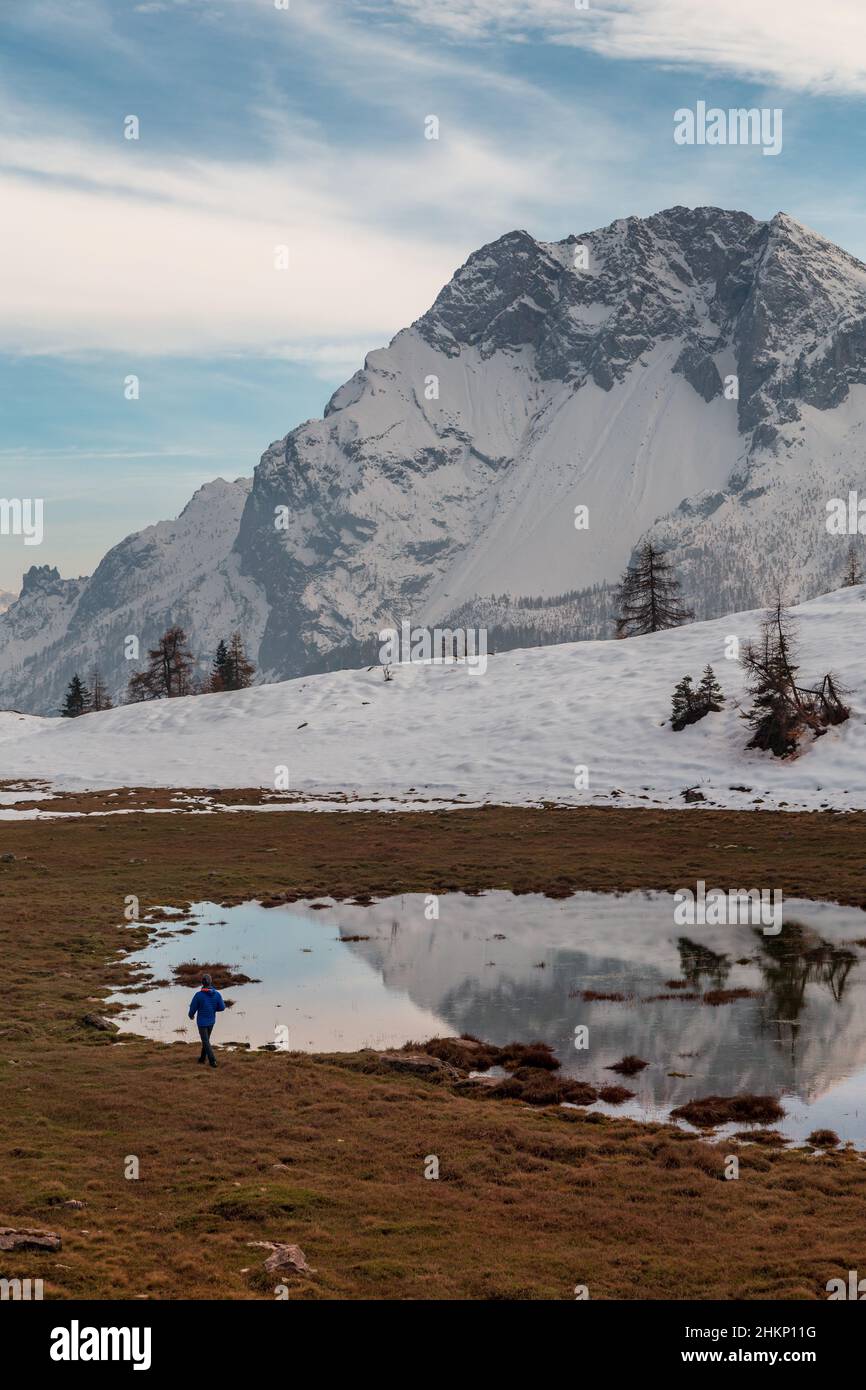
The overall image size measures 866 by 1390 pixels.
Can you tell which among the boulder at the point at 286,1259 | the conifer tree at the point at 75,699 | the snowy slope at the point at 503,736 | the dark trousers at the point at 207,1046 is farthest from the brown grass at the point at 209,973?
the conifer tree at the point at 75,699

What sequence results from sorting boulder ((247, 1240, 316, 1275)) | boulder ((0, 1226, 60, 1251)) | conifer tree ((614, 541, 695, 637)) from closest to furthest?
1. boulder ((247, 1240, 316, 1275))
2. boulder ((0, 1226, 60, 1251))
3. conifer tree ((614, 541, 695, 637))

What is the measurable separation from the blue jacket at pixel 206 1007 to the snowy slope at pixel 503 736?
38342 millimetres

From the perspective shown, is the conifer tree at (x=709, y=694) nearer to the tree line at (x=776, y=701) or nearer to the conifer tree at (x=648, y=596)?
the tree line at (x=776, y=701)

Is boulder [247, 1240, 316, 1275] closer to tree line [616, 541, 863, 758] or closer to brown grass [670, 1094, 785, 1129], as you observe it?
brown grass [670, 1094, 785, 1129]

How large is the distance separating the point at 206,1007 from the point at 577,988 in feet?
32.0

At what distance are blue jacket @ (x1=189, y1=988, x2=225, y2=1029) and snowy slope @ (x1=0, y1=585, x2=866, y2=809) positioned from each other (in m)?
38.3

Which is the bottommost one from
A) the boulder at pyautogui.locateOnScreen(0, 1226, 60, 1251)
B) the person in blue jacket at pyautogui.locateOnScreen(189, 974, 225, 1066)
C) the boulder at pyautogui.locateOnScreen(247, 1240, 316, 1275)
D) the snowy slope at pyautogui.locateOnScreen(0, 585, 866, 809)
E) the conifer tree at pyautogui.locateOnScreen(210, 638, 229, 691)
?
the boulder at pyautogui.locateOnScreen(247, 1240, 316, 1275)

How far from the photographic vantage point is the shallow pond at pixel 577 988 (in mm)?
22359

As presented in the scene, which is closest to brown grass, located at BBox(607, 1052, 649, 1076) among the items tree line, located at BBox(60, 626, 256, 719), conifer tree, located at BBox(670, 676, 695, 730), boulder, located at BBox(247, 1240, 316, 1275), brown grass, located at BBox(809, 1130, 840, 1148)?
brown grass, located at BBox(809, 1130, 840, 1148)

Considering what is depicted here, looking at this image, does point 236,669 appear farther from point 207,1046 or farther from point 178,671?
point 207,1046

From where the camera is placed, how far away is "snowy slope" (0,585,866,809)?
62.5 metres

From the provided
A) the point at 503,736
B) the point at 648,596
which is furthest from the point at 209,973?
the point at 648,596
